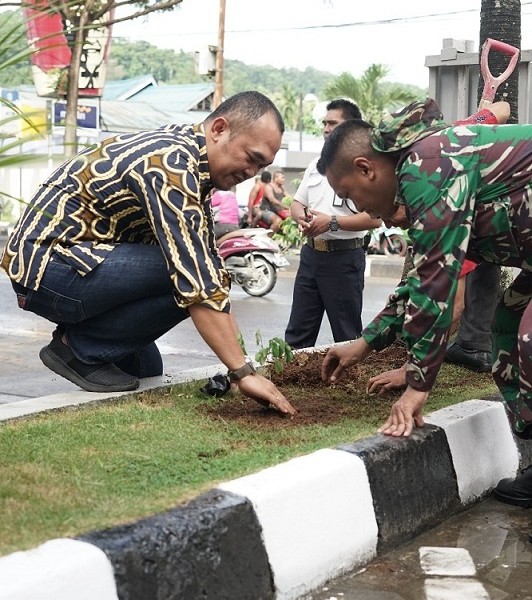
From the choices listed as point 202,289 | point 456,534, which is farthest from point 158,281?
point 456,534

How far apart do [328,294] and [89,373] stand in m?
1.90

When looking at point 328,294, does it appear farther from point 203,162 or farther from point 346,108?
point 203,162

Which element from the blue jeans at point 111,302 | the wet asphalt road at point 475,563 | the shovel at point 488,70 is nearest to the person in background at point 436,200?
the wet asphalt road at point 475,563

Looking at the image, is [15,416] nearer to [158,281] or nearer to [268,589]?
[158,281]

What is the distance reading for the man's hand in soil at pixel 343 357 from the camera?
4.04 m

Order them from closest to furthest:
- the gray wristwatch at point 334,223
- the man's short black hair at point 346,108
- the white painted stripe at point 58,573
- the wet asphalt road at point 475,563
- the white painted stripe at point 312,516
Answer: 1. the white painted stripe at point 58,573
2. the white painted stripe at point 312,516
3. the wet asphalt road at point 475,563
4. the gray wristwatch at point 334,223
5. the man's short black hair at point 346,108

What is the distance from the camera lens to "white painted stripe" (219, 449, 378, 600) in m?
2.79

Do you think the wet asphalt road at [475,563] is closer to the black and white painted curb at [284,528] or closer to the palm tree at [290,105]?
the black and white painted curb at [284,528]

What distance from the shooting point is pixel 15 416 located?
148 inches

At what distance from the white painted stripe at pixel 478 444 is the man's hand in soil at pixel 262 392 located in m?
0.55

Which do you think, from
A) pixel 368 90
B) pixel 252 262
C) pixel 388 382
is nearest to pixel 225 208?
pixel 252 262

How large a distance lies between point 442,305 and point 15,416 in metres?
1.63

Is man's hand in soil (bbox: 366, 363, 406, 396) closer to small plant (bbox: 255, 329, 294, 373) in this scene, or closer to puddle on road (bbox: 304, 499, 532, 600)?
small plant (bbox: 255, 329, 294, 373)

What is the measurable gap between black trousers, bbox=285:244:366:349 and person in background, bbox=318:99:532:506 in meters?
2.12
